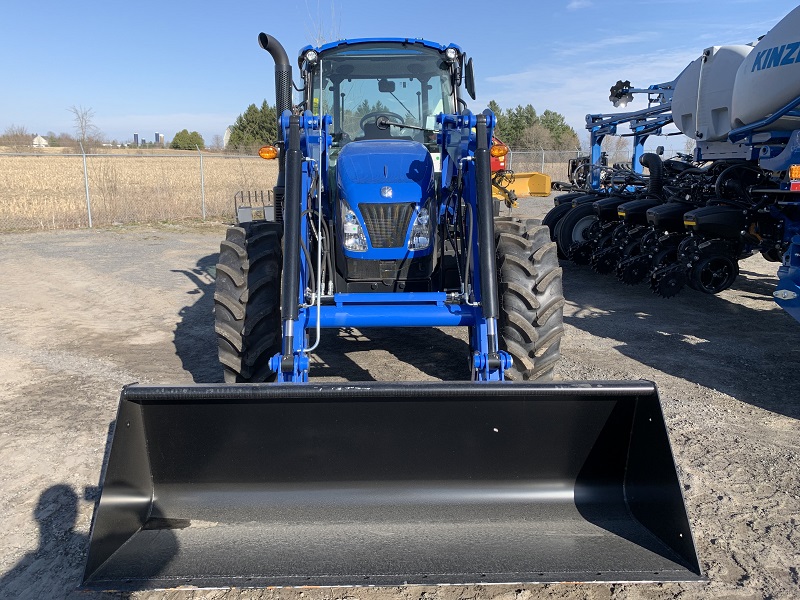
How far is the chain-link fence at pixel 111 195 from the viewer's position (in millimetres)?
16594

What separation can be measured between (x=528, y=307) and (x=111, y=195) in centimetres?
1677

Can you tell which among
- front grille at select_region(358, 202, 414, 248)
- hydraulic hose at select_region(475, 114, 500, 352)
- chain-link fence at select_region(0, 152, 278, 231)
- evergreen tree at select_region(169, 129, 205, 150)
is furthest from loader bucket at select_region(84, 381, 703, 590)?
evergreen tree at select_region(169, 129, 205, 150)

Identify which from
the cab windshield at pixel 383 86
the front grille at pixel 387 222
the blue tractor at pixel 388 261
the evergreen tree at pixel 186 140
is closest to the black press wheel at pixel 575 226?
the cab windshield at pixel 383 86

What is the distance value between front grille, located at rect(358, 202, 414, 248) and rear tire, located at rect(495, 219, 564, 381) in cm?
67

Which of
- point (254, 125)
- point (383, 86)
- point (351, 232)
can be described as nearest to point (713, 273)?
point (383, 86)

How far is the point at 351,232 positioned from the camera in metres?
4.43

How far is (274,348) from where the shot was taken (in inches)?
174

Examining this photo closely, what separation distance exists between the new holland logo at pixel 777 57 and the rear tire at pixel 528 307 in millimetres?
3891

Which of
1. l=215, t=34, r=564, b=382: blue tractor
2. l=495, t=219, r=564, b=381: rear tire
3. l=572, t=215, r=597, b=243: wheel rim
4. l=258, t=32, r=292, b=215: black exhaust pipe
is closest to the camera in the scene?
l=215, t=34, r=564, b=382: blue tractor

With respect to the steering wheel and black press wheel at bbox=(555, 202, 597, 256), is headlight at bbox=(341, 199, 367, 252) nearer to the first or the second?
the steering wheel

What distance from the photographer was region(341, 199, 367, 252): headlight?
4402mm

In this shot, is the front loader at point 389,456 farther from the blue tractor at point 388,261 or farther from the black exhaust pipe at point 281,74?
the black exhaust pipe at point 281,74

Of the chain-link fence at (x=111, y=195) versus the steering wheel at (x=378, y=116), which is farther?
the chain-link fence at (x=111, y=195)

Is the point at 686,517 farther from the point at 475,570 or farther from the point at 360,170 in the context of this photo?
the point at 360,170
